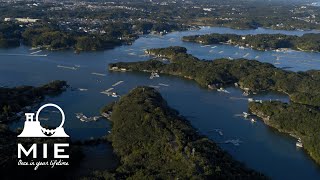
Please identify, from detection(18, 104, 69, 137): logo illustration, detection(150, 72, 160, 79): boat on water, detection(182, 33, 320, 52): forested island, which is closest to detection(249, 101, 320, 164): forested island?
detection(150, 72, 160, 79): boat on water

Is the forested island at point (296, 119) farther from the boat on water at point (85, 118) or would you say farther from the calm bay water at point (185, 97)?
the boat on water at point (85, 118)

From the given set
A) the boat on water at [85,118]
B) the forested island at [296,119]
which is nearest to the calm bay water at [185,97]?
the boat on water at [85,118]

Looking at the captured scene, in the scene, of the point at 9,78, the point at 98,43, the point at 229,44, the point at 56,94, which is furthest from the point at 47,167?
the point at 229,44

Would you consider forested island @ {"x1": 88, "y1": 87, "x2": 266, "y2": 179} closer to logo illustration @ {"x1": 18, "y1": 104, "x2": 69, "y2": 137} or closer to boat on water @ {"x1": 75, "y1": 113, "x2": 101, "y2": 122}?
boat on water @ {"x1": 75, "y1": 113, "x2": 101, "y2": 122}

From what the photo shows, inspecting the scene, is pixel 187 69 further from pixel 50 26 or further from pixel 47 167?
pixel 50 26

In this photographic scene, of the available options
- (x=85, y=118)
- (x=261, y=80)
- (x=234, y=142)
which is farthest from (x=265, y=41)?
(x=85, y=118)

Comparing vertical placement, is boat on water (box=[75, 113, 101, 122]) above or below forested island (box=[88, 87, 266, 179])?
below

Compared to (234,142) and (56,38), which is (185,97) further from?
(56,38)
